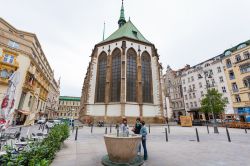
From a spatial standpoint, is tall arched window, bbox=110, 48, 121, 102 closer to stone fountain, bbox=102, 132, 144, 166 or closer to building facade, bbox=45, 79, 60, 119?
stone fountain, bbox=102, 132, 144, 166

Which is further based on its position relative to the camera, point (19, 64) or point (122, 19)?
point (122, 19)

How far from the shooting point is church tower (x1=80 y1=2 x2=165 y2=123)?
24.0m

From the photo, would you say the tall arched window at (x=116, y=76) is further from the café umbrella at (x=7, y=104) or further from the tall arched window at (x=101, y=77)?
the café umbrella at (x=7, y=104)

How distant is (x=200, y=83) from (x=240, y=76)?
10.9 m

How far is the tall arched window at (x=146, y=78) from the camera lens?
2627 cm

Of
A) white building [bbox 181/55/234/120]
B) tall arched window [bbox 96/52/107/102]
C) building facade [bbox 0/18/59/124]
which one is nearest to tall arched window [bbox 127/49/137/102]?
tall arched window [bbox 96/52/107/102]

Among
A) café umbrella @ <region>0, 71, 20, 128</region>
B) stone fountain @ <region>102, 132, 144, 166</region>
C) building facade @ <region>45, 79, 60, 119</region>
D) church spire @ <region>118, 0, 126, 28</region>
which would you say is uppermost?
church spire @ <region>118, 0, 126, 28</region>

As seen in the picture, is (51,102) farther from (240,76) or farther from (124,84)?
(240,76)

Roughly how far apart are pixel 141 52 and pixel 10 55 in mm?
24114

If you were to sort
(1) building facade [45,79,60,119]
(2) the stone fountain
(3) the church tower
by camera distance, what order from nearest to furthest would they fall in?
(2) the stone fountain → (3) the church tower → (1) building facade [45,79,60,119]

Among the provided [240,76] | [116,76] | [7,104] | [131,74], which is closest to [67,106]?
[116,76]

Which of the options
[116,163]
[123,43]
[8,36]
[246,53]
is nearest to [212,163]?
[116,163]

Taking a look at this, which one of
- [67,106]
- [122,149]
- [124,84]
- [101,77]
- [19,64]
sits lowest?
[122,149]

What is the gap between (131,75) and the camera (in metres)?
26.0
